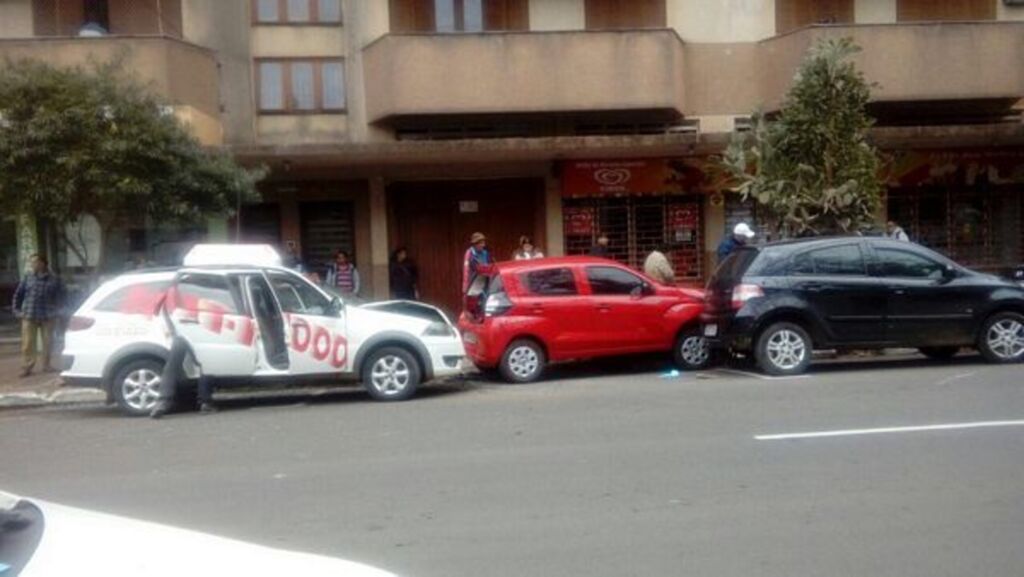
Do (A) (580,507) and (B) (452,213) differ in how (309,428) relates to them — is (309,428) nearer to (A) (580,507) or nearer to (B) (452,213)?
(A) (580,507)

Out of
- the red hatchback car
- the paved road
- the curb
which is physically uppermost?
the red hatchback car

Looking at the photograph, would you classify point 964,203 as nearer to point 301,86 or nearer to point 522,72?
point 522,72

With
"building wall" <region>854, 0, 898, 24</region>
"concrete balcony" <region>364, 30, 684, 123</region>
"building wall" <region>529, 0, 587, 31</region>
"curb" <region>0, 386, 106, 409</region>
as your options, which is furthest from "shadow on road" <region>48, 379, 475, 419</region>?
"building wall" <region>854, 0, 898, 24</region>

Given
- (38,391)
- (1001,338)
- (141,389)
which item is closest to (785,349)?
(1001,338)

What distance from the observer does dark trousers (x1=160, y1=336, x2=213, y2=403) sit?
12.2 metres

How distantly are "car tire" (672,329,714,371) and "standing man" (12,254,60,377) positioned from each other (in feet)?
28.1

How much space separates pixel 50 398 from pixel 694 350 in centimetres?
824

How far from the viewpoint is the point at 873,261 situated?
13773 mm

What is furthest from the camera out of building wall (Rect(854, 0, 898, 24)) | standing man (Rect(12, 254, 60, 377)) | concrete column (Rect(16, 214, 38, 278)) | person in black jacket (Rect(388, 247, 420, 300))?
building wall (Rect(854, 0, 898, 24))

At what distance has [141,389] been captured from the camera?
1242 centimetres

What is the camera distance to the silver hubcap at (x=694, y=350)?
14586 millimetres

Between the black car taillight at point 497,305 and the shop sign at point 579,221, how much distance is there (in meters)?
6.99

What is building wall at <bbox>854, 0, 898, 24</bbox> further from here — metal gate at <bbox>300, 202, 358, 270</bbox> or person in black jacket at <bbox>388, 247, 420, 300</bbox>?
metal gate at <bbox>300, 202, 358, 270</bbox>

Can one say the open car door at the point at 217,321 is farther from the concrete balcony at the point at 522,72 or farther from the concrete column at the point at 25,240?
the concrete balcony at the point at 522,72
